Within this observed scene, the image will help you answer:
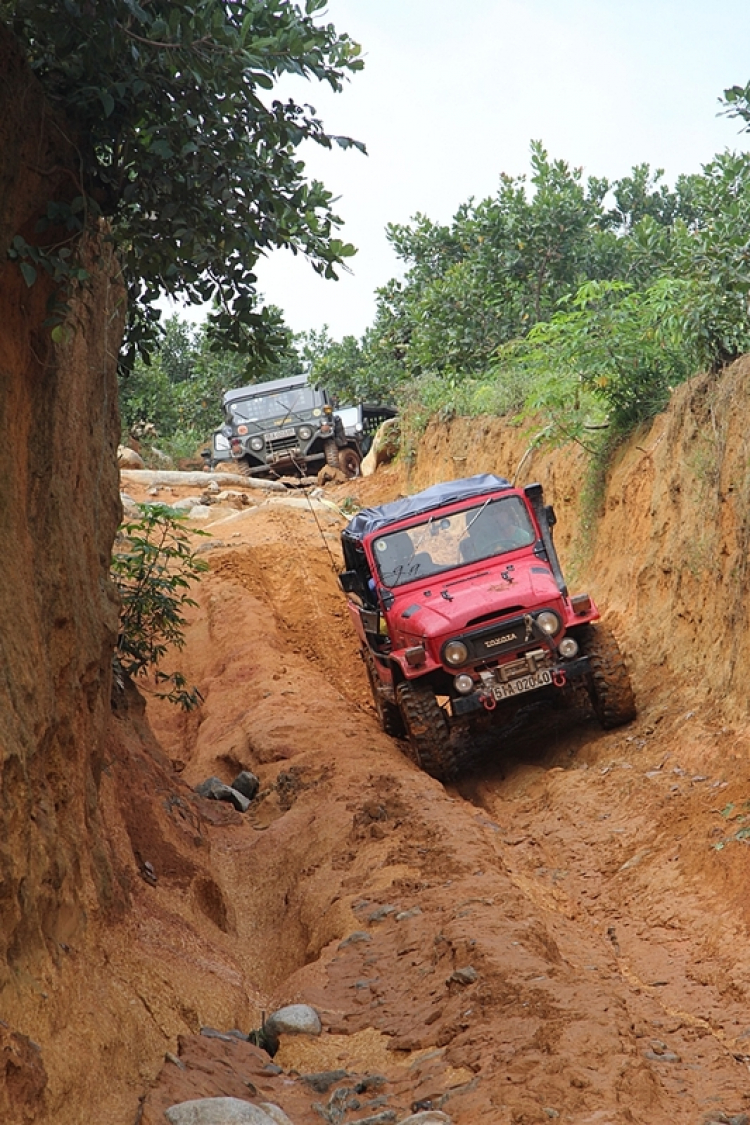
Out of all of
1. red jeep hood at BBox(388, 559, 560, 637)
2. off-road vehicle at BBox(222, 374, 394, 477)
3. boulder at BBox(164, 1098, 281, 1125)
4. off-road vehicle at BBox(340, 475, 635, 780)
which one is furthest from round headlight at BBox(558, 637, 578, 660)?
off-road vehicle at BBox(222, 374, 394, 477)

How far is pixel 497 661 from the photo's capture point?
9.52 metres

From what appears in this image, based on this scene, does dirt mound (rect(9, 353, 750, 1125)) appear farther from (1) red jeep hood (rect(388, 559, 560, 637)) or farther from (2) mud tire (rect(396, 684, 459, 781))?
(1) red jeep hood (rect(388, 559, 560, 637))

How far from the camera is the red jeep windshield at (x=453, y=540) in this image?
34.3ft

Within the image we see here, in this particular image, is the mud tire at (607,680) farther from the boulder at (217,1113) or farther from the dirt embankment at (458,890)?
the boulder at (217,1113)

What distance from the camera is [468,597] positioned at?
9.84 metres

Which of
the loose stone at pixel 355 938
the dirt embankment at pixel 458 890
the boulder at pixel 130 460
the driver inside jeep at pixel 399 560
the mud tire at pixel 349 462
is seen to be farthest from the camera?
the boulder at pixel 130 460

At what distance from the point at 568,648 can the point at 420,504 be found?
6.72 feet

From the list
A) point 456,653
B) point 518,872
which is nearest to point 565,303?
point 456,653

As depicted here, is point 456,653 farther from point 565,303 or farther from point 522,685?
point 565,303

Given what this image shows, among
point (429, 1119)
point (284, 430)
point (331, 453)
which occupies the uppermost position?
point (284, 430)

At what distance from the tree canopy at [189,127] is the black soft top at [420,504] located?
16.8 ft

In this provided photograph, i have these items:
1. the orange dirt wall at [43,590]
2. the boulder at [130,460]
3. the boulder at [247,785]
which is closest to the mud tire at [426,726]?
the boulder at [247,785]

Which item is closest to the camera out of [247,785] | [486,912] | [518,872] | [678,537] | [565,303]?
[486,912]

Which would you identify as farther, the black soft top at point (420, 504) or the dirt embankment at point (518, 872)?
the black soft top at point (420, 504)
